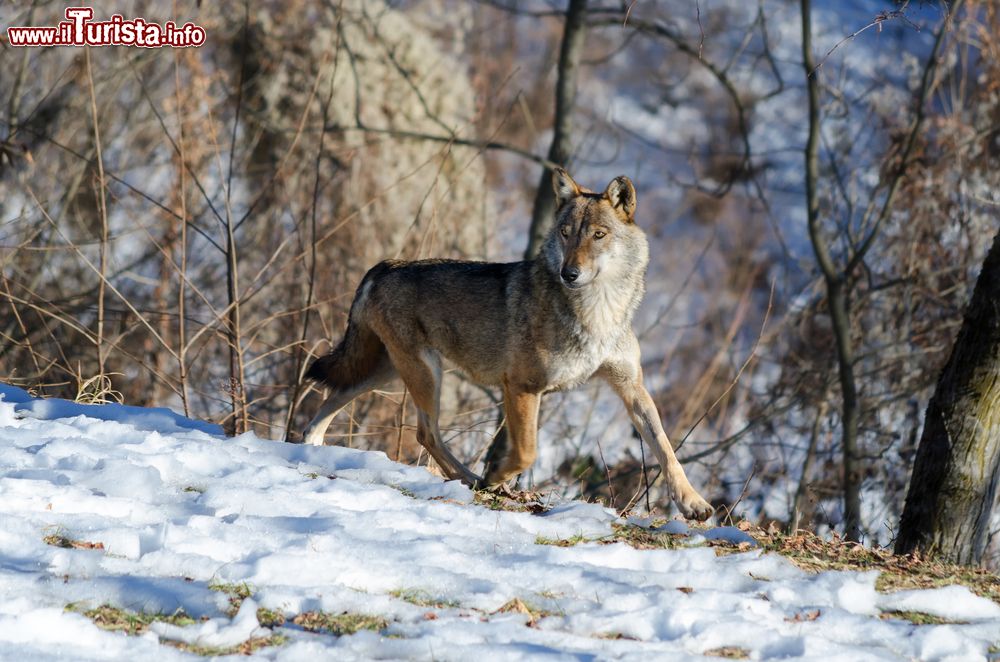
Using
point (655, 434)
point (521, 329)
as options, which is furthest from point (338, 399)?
point (655, 434)

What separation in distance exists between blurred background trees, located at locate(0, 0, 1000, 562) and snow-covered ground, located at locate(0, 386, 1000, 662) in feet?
8.51

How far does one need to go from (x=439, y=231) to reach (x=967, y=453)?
7789 mm

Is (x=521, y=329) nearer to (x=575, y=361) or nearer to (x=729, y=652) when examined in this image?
(x=575, y=361)

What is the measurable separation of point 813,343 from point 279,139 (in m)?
8.88

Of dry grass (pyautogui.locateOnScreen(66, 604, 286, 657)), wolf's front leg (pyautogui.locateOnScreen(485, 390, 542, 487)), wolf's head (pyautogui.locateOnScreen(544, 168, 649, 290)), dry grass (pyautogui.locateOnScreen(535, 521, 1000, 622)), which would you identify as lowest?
dry grass (pyautogui.locateOnScreen(66, 604, 286, 657))

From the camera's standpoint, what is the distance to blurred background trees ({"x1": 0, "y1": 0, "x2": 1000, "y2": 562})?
33.0 ft

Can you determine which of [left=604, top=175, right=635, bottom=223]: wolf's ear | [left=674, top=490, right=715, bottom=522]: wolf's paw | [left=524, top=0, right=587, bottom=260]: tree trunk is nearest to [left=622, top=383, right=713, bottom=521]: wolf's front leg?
[left=674, top=490, right=715, bottom=522]: wolf's paw

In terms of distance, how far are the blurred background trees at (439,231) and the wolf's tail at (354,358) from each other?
Result: 559 millimetres

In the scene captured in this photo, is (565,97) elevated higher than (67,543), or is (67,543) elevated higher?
(565,97)

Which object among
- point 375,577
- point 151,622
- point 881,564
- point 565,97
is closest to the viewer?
point 151,622

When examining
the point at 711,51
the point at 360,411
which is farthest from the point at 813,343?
the point at 711,51

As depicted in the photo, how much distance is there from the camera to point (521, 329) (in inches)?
251

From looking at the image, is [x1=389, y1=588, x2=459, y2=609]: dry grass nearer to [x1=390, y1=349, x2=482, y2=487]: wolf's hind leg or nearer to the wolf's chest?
the wolf's chest

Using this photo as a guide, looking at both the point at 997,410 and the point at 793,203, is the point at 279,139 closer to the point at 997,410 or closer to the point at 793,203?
the point at 793,203
